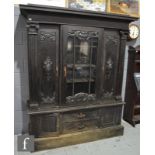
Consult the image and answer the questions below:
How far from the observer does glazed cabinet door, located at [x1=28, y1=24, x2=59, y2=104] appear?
6.31ft

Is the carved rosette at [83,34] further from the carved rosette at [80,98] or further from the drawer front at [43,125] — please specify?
the drawer front at [43,125]

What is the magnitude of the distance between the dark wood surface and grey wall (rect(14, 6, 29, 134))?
1608mm

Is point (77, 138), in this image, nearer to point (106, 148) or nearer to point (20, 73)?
point (106, 148)

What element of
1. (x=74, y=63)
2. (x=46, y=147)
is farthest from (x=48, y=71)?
(x=46, y=147)

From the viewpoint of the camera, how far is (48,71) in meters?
2.03

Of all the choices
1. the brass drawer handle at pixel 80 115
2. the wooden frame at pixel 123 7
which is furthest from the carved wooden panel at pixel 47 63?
the wooden frame at pixel 123 7

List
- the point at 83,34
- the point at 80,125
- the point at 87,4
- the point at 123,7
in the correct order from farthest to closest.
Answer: the point at 123,7 → the point at 87,4 → the point at 80,125 → the point at 83,34

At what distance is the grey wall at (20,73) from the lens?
2.20 m

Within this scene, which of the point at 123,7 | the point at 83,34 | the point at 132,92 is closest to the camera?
the point at 83,34

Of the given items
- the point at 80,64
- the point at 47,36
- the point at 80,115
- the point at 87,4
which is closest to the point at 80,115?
the point at 80,115

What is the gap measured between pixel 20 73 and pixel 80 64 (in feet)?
2.69

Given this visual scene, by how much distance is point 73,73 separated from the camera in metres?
2.18

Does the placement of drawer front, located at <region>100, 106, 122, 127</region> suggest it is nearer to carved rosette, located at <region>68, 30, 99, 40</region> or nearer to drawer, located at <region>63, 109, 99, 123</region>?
drawer, located at <region>63, 109, 99, 123</region>
